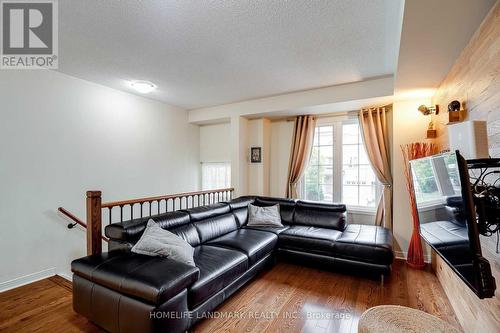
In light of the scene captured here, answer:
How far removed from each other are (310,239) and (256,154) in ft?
7.16

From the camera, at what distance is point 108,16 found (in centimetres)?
202

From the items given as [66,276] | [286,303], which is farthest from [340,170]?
[66,276]

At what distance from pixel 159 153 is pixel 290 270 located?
128 inches

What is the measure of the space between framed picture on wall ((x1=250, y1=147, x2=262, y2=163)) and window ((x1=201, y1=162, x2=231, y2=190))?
2.38 ft

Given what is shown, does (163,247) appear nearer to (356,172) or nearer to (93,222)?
(93,222)

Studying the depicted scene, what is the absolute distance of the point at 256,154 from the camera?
4.82 m

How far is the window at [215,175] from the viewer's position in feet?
17.7

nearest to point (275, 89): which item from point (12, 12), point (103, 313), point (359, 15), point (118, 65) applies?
point (359, 15)

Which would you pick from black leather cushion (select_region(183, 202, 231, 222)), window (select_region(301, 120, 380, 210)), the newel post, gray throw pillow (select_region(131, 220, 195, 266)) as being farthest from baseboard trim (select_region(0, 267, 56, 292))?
window (select_region(301, 120, 380, 210))

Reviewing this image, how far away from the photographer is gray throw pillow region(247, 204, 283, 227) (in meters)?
3.81

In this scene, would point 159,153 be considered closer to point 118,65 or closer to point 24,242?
point 118,65

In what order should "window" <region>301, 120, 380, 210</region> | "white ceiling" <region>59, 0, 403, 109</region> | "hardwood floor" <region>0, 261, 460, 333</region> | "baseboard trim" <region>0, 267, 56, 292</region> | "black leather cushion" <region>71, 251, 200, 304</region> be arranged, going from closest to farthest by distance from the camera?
"black leather cushion" <region>71, 251, 200, 304</region>, "white ceiling" <region>59, 0, 403, 109</region>, "hardwood floor" <region>0, 261, 460, 333</region>, "baseboard trim" <region>0, 267, 56, 292</region>, "window" <region>301, 120, 380, 210</region>

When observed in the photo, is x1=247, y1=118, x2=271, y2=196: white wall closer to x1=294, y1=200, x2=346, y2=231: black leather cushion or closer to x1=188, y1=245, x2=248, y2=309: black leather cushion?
x1=294, y1=200, x2=346, y2=231: black leather cushion

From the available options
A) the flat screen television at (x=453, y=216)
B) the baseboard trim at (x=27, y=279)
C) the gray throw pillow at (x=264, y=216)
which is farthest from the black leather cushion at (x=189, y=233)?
the flat screen television at (x=453, y=216)
